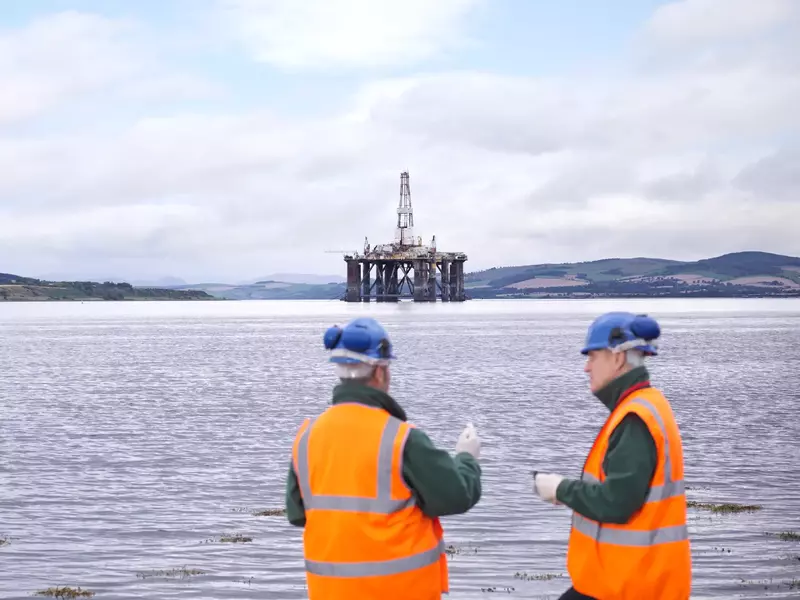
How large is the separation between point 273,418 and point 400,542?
71.5 feet

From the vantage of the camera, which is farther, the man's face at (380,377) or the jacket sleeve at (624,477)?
the man's face at (380,377)

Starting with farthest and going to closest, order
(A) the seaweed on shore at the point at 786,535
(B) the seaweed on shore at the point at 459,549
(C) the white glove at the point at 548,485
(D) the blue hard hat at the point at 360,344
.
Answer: (A) the seaweed on shore at the point at 786,535, (B) the seaweed on shore at the point at 459,549, (C) the white glove at the point at 548,485, (D) the blue hard hat at the point at 360,344

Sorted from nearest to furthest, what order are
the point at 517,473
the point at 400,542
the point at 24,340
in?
the point at 400,542
the point at 517,473
the point at 24,340

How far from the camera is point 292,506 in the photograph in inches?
193

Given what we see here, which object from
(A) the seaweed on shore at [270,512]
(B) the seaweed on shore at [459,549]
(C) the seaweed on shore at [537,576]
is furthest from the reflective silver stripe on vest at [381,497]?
(A) the seaweed on shore at [270,512]

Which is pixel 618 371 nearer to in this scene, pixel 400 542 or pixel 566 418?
→ pixel 400 542

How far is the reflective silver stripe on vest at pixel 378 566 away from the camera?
4477mm

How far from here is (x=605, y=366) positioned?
4.75 m

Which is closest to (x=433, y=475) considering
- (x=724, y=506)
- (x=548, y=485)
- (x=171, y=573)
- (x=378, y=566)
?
(x=378, y=566)

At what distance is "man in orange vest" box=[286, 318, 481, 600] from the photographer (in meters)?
4.40

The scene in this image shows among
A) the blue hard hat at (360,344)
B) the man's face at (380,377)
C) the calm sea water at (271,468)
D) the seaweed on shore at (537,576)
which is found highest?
the blue hard hat at (360,344)

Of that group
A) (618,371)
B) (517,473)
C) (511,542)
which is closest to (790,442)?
(517,473)

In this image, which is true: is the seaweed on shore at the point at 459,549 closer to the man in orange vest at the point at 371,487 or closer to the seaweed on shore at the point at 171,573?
the seaweed on shore at the point at 171,573

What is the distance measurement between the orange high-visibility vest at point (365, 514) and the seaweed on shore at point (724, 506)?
31.9ft
